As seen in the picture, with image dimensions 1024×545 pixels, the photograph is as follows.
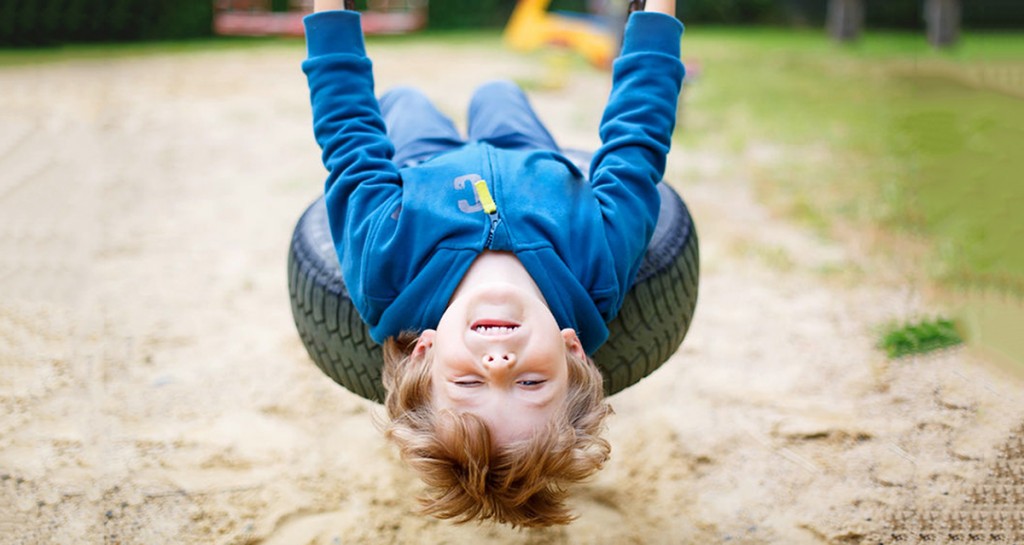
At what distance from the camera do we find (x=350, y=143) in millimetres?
2014

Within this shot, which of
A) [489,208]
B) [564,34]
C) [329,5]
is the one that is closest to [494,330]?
[489,208]

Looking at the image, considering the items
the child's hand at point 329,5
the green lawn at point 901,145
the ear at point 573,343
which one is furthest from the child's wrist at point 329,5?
the green lawn at point 901,145

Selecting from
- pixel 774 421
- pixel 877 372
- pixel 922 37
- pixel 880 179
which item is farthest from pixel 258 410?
pixel 922 37

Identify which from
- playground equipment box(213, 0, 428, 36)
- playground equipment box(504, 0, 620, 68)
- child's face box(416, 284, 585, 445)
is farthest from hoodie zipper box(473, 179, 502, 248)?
playground equipment box(213, 0, 428, 36)

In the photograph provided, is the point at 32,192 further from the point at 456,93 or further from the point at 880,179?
the point at 880,179

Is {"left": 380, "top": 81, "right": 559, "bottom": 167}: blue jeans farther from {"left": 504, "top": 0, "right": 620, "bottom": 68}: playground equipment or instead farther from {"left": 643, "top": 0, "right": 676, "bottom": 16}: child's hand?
{"left": 504, "top": 0, "right": 620, "bottom": 68}: playground equipment

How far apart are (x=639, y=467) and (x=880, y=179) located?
3.07 meters

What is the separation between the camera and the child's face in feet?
5.45

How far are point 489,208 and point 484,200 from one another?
0.02m

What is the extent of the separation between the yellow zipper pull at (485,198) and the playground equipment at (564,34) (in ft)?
20.4

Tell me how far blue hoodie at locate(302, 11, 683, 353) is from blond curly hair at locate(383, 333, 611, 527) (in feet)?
0.48

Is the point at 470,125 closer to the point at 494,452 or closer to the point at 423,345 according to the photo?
the point at 423,345

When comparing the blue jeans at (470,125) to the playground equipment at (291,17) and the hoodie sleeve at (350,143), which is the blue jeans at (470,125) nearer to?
the hoodie sleeve at (350,143)

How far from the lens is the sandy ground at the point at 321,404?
7.27 feet
